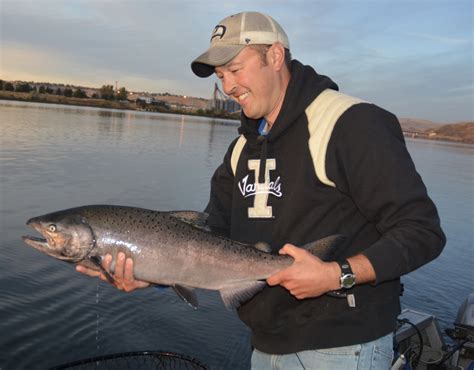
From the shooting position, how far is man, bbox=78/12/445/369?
2932 mm

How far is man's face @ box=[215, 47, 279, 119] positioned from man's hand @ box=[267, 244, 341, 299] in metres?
1.16

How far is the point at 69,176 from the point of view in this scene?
69.4 feet

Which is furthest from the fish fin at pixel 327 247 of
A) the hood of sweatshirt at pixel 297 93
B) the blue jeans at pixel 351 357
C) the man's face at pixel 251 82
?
the man's face at pixel 251 82

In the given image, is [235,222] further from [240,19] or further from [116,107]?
[116,107]

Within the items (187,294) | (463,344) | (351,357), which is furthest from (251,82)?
(463,344)

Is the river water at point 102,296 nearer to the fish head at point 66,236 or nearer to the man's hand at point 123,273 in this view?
the fish head at point 66,236

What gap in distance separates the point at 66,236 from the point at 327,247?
213cm

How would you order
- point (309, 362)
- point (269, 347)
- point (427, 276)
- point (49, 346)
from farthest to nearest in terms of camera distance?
point (427, 276), point (49, 346), point (269, 347), point (309, 362)

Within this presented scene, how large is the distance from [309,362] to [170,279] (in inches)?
50.1

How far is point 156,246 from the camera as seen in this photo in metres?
3.96

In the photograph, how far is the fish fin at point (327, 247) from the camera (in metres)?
3.14

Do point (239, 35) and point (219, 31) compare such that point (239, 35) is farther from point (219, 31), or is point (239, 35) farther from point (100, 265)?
point (100, 265)

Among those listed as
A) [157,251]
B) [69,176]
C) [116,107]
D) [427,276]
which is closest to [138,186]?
[69,176]

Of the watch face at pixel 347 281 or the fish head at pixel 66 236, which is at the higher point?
the watch face at pixel 347 281
